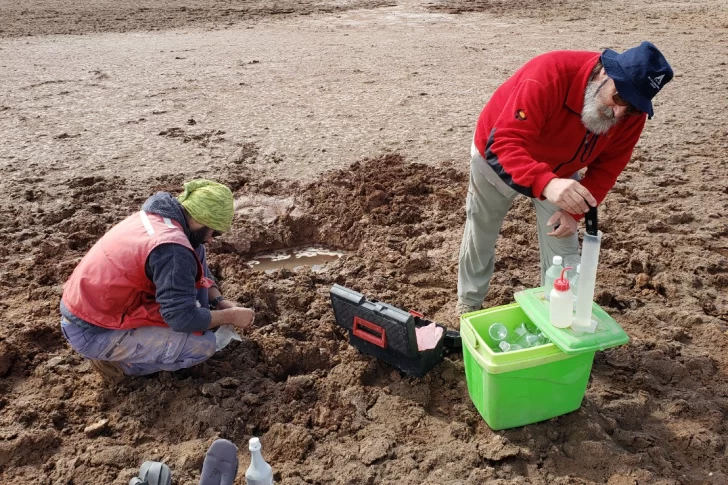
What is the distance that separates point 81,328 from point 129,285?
1.26 feet

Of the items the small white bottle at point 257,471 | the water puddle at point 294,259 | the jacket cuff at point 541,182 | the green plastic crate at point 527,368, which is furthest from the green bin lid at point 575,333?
the water puddle at point 294,259

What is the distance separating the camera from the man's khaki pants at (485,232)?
3303mm

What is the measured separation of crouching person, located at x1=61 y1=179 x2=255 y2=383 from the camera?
2871 millimetres

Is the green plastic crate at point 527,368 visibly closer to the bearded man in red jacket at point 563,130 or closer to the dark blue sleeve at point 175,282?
the bearded man in red jacket at point 563,130

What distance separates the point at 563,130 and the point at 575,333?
98 centimetres

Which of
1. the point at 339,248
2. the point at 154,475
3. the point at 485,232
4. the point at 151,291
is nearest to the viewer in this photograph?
the point at 154,475

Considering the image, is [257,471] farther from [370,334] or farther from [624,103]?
[624,103]

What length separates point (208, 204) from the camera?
116 inches

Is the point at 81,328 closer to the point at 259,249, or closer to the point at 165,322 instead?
the point at 165,322

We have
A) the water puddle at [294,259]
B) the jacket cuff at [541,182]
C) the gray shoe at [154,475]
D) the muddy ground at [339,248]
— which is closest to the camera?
the gray shoe at [154,475]

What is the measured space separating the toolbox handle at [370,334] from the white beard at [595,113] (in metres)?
1.40

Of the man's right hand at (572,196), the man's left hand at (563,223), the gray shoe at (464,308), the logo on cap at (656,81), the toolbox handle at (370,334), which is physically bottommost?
the gray shoe at (464,308)

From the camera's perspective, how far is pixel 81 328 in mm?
3086

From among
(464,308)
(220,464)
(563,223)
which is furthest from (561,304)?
(220,464)
